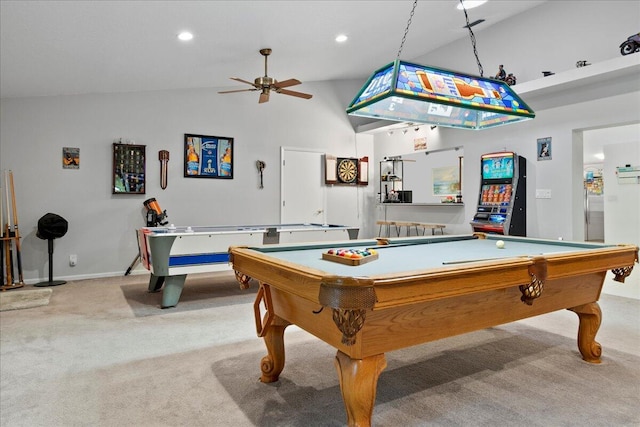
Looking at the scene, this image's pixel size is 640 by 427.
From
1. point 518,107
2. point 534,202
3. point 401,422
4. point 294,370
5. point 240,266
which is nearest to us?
point 401,422

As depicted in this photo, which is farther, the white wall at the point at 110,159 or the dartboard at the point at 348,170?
the dartboard at the point at 348,170

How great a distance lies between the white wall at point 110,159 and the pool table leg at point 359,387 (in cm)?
517

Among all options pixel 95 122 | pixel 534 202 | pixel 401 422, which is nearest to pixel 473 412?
pixel 401 422

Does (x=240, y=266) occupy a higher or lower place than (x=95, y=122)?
lower

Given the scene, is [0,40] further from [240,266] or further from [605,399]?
[605,399]

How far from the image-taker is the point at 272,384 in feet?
A: 7.51

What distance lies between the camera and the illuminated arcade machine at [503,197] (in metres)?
5.13

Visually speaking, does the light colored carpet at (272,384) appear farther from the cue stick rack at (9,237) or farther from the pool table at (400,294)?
the cue stick rack at (9,237)

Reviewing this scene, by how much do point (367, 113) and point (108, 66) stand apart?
3.40 m

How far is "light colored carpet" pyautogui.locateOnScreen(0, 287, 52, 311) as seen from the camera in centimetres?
407

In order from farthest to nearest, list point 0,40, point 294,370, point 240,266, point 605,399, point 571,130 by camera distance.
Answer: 1. point 571,130
2. point 0,40
3. point 294,370
4. point 240,266
5. point 605,399

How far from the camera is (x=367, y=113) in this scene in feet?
9.64

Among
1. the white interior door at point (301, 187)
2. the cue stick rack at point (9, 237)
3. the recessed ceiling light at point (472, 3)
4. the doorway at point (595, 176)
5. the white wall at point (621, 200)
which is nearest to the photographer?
the recessed ceiling light at point (472, 3)

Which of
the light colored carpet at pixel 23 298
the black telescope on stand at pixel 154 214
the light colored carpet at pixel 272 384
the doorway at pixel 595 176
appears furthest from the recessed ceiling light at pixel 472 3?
the light colored carpet at pixel 23 298
